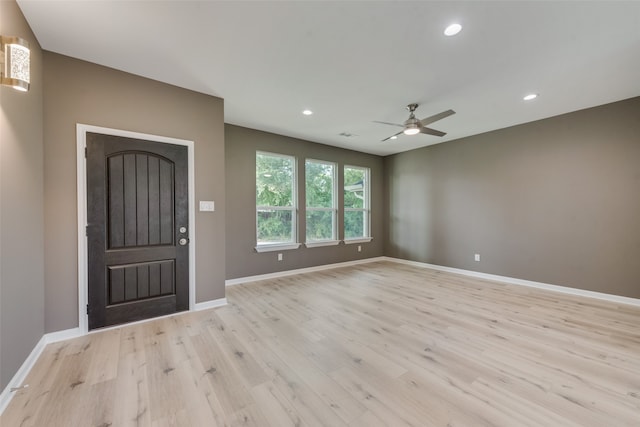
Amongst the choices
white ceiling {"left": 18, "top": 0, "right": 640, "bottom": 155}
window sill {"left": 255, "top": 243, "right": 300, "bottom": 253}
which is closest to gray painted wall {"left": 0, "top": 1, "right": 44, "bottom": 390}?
white ceiling {"left": 18, "top": 0, "right": 640, "bottom": 155}

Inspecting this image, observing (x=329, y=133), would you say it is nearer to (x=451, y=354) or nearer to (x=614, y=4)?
(x=614, y=4)

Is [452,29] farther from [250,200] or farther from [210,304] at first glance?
[210,304]

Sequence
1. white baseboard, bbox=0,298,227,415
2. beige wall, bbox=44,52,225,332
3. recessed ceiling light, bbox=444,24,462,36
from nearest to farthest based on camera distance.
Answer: white baseboard, bbox=0,298,227,415, recessed ceiling light, bbox=444,24,462,36, beige wall, bbox=44,52,225,332

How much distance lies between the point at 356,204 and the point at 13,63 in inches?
220

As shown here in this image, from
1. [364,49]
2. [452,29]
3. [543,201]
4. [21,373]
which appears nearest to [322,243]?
[364,49]

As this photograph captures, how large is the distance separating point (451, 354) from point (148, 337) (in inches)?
113

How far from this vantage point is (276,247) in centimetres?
486

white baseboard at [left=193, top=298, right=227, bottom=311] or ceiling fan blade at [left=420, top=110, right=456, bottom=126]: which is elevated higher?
ceiling fan blade at [left=420, top=110, right=456, bottom=126]

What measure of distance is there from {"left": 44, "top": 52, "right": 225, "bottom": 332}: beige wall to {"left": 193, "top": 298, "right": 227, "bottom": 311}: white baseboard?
6 centimetres

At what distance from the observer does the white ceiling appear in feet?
6.29

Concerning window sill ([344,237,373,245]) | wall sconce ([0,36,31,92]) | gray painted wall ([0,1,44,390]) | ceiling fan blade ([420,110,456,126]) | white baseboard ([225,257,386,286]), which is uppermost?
ceiling fan blade ([420,110,456,126])

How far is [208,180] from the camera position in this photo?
3277 mm

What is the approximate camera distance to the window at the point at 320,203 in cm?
542

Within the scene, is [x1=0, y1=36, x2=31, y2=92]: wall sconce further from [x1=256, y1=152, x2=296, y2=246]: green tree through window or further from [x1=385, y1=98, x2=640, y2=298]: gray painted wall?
[x1=385, y1=98, x2=640, y2=298]: gray painted wall
